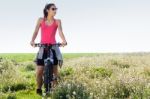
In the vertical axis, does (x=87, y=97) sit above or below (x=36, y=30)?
below

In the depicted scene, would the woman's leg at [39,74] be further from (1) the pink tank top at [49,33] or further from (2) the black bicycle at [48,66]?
(1) the pink tank top at [49,33]

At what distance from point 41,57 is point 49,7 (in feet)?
4.23

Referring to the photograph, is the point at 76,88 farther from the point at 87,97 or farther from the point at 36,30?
the point at 36,30

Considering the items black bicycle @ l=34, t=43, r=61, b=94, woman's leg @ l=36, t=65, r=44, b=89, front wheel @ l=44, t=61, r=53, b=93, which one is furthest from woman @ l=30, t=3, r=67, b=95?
woman's leg @ l=36, t=65, r=44, b=89

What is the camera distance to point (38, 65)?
13.0m

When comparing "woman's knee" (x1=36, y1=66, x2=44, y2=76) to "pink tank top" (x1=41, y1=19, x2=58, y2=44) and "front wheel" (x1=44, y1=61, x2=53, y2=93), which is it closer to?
"front wheel" (x1=44, y1=61, x2=53, y2=93)

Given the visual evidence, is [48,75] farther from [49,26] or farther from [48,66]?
[49,26]

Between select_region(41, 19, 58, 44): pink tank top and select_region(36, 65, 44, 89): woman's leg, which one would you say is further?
select_region(36, 65, 44, 89): woman's leg

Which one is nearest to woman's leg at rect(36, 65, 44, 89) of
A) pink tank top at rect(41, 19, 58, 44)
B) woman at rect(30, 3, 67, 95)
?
woman at rect(30, 3, 67, 95)

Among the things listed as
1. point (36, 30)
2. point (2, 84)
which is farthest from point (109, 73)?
point (36, 30)

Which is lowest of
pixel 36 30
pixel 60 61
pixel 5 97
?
pixel 5 97

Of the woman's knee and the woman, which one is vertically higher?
the woman

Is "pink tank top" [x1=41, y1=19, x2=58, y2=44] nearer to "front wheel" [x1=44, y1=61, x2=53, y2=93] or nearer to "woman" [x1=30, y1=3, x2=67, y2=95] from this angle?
"woman" [x1=30, y1=3, x2=67, y2=95]

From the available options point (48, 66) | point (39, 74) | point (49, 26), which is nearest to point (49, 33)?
point (49, 26)
